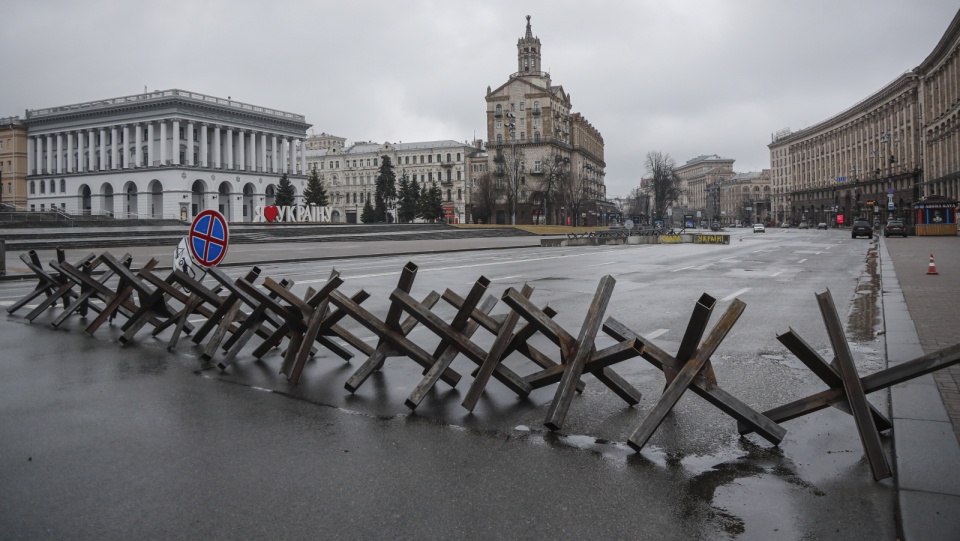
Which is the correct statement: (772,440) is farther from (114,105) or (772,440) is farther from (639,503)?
(114,105)

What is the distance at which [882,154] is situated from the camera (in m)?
111

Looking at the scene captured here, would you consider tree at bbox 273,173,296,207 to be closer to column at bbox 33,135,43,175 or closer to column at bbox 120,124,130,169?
column at bbox 120,124,130,169

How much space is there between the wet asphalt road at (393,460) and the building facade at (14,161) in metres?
134

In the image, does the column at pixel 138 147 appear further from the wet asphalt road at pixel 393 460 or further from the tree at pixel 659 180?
the wet asphalt road at pixel 393 460

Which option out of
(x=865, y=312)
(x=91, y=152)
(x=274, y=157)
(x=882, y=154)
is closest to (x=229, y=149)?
(x=274, y=157)

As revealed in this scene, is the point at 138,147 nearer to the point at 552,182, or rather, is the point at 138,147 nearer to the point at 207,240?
the point at 552,182

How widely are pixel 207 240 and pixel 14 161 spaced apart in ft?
440

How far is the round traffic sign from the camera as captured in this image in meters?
9.73

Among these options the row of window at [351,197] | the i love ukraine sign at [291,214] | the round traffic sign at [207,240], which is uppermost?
the row of window at [351,197]

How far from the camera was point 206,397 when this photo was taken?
614cm

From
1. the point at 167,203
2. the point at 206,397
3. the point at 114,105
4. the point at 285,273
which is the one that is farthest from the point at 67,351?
the point at 114,105

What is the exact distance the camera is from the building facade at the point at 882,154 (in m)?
77.2

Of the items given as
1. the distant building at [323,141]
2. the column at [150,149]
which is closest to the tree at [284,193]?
the column at [150,149]

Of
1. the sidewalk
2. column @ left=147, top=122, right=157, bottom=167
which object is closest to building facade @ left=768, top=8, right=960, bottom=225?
the sidewalk
